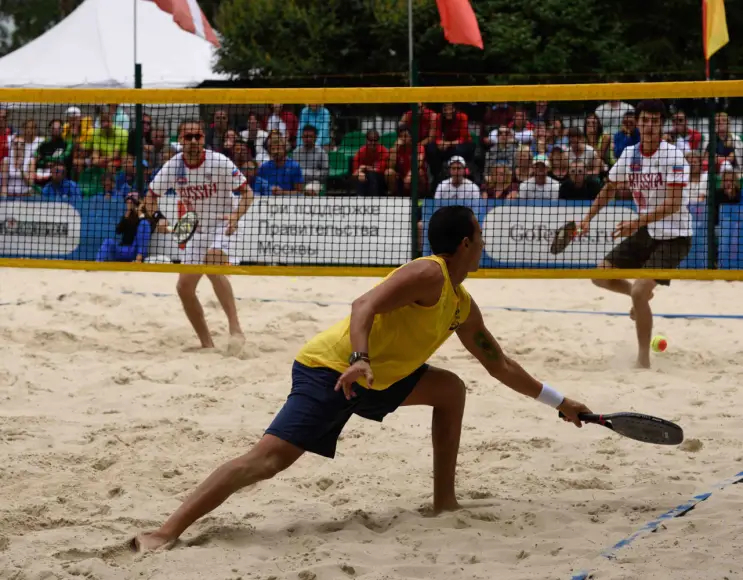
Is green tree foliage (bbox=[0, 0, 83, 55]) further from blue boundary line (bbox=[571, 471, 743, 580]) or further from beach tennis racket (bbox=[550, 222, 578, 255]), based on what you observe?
blue boundary line (bbox=[571, 471, 743, 580])

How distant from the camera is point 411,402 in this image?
164 inches

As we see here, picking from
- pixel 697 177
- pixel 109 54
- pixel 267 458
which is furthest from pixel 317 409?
pixel 109 54

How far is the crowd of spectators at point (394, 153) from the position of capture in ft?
29.3

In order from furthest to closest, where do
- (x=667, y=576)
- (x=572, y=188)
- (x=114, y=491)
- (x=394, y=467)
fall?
(x=572, y=188) → (x=394, y=467) → (x=114, y=491) → (x=667, y=576)

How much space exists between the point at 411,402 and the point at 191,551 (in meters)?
1.02

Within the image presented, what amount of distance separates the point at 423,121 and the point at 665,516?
22.1 ft

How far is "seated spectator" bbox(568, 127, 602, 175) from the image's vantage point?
880 centimetres

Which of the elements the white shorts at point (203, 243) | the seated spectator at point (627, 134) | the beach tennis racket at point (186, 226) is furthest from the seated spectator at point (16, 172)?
the seated spectator at point (627, 134)

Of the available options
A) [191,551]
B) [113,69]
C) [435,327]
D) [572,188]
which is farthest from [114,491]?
[113,69]

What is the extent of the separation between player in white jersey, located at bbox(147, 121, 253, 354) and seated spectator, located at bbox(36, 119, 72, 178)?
380 centimetres

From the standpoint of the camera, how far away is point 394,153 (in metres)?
10.5

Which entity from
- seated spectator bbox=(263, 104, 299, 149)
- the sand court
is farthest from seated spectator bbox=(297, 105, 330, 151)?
the sand court

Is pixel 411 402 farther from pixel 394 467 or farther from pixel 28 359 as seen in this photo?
pixel 28 359

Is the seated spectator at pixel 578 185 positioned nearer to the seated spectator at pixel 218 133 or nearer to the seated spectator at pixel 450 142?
the seated spectator at pixel 450 142
